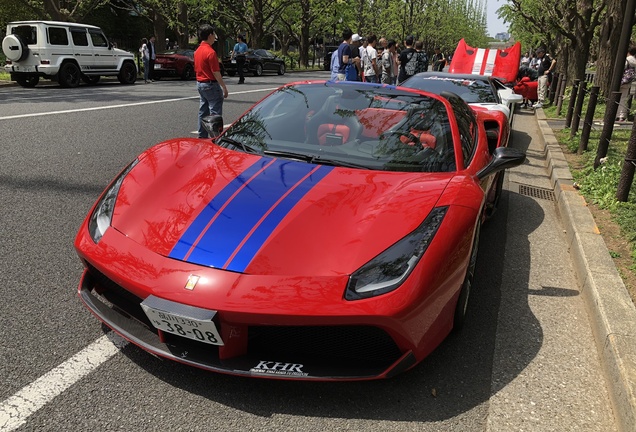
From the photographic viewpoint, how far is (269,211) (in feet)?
7.88

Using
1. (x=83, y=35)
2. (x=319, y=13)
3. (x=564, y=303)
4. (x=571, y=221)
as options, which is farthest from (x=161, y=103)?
(x=319, y=13)

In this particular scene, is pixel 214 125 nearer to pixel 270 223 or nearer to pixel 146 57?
pixel 270 223

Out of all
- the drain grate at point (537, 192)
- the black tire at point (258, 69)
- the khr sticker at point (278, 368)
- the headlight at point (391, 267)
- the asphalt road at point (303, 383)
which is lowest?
the black tire at point (258, 69)

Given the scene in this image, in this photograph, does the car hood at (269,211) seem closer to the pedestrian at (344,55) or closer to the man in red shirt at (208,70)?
the man in red shirt at (208,70)

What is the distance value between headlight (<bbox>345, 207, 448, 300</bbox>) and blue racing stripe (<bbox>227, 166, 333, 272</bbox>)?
437 millimetres

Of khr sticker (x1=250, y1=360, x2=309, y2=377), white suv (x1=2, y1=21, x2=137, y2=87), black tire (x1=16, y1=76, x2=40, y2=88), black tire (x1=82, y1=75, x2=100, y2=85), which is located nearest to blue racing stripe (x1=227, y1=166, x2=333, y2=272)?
khr sticker (x1=250, y1=360, x2=309, y2=377)

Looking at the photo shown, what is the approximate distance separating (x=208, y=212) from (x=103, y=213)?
23.4 inches

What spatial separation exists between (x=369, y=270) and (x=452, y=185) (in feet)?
2.77

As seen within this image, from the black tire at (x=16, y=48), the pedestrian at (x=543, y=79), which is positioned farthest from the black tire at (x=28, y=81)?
the pedestrian at (x=543, y=79)

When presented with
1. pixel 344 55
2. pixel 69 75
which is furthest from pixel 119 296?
pixel 69 75

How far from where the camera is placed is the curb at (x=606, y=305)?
2.21 m

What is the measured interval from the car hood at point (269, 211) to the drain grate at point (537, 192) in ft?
11.0

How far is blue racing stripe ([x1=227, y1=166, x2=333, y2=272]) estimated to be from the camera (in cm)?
212

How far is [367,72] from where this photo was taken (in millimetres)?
11844
